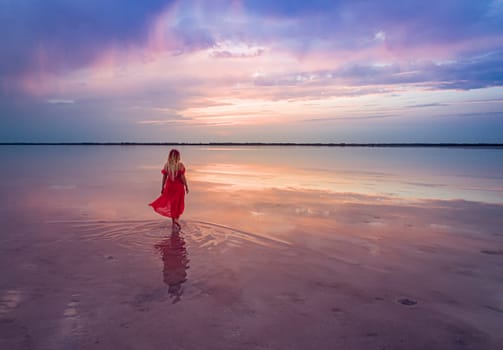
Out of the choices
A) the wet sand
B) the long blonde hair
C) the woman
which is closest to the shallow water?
the wet sand

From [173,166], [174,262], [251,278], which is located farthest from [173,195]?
[251,278]

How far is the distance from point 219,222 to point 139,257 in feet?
10.5

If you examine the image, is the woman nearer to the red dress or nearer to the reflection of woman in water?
the red dress

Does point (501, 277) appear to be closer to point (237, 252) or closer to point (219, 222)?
point (237, 252)

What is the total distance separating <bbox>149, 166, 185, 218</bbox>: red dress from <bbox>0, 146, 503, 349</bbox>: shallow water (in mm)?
400

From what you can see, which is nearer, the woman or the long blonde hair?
the woman

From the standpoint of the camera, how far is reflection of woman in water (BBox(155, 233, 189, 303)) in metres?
5.25

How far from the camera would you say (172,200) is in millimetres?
9211

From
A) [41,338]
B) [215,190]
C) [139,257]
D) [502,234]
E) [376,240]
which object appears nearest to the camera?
[41,338]

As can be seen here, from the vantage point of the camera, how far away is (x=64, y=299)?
4.76 m

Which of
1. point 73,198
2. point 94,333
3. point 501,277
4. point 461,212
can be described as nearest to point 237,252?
point 94,333

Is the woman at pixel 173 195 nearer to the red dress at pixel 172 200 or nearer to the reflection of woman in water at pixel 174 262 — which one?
the red dress at pixel 172 200

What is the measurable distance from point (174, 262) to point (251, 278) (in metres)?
1.50

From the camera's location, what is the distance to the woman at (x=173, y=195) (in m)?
9.16
